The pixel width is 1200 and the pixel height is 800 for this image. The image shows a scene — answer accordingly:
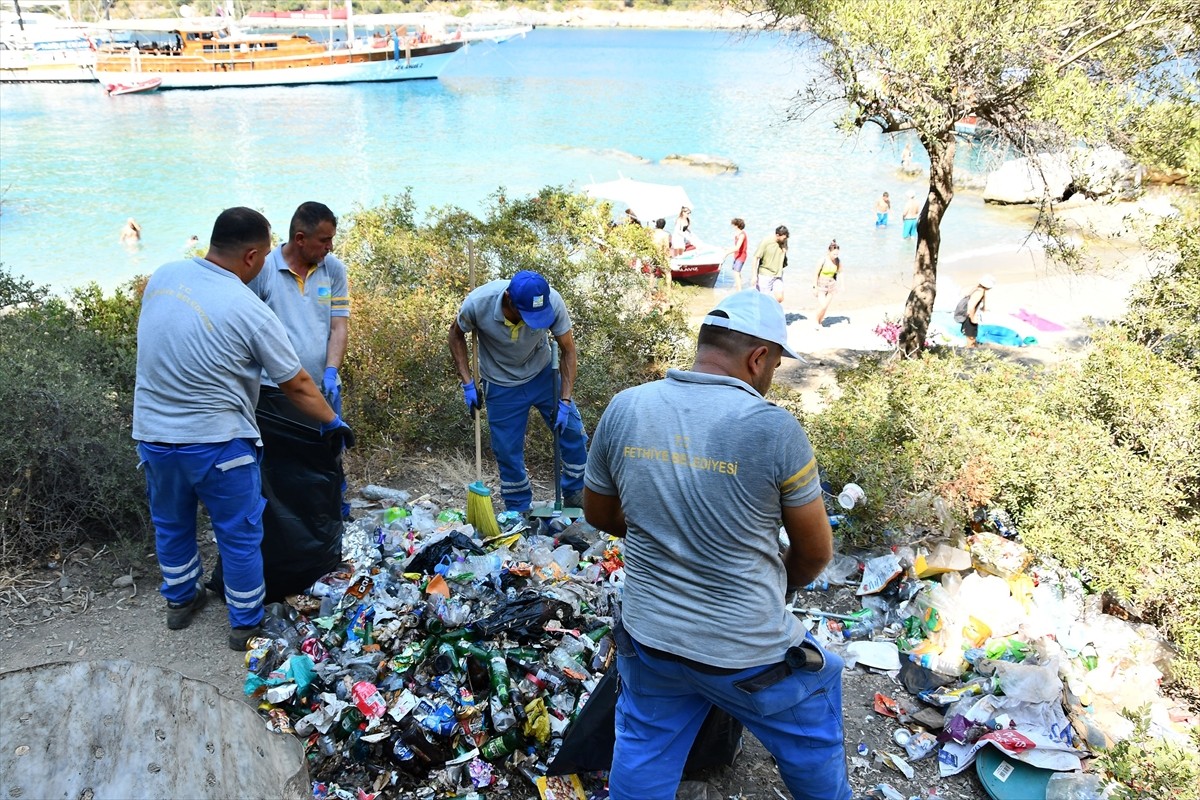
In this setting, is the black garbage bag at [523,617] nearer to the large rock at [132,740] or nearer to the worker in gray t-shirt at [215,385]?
the worker in gray t-shirt at [215,385]

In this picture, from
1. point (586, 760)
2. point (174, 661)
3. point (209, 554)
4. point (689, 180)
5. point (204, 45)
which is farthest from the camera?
point (204, 45)

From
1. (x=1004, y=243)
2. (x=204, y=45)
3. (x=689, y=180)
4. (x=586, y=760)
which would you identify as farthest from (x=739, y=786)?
(x=204, y=45)

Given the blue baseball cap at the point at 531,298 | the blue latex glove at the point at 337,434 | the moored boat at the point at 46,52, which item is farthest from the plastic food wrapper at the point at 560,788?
the moored boat at the point at 46,52

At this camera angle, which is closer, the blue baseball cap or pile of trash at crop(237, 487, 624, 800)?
pile of trash at crop(237, 487, 624, 800)

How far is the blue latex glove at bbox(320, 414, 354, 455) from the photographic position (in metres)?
3.82

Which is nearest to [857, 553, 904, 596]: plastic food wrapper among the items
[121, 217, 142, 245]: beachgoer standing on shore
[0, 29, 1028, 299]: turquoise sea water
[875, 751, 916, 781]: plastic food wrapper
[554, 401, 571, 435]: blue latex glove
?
[875, 751, 916, 781]: plastic food wrapper

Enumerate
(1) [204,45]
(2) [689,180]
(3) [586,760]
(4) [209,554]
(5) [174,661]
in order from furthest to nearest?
(1) [204,45]
(2) [689,180]
(4) [209,554]
(5) [174,661]
(3) [586,760]

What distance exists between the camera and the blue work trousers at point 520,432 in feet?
16.2

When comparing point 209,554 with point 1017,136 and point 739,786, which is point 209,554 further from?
point 1017,136

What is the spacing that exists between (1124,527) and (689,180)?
2402 centimetres

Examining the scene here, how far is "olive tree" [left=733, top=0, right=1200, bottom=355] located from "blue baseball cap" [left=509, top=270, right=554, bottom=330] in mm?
4330

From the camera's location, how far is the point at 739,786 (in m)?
3.10

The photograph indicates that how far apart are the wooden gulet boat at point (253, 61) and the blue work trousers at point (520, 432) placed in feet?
153

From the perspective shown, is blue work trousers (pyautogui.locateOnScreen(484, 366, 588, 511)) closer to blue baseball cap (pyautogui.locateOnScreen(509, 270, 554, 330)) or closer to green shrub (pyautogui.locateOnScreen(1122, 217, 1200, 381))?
blue baseball cap (pyautogui.locateOnScreen(509, 270, 554, 330))
